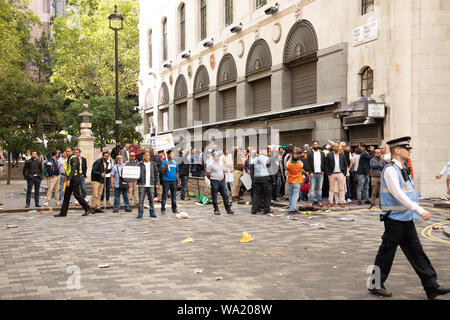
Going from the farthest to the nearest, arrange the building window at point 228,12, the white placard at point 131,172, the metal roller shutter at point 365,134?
the building window at point 228,12, the metal roller shutter at point 365,134, the white placard at point 131,172

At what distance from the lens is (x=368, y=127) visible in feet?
58.9

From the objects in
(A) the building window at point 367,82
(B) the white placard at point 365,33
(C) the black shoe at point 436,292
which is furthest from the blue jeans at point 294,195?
(C) the black shoe at point 436,292

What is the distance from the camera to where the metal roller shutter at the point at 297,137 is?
2162 cm

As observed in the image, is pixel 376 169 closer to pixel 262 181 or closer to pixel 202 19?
pixel 262 181

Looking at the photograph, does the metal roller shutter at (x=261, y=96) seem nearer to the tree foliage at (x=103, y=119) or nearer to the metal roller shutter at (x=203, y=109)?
the metal roller shutter at (x=203, y=109)

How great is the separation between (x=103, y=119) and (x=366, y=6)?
20.6 metres

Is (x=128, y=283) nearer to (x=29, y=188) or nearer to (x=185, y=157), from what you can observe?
(x=29, y=188)

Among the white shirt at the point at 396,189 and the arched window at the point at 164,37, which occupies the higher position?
the arched window at the point at 164,37

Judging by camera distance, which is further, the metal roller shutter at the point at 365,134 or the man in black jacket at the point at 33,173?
the metal roller shutter at the point at 365,134

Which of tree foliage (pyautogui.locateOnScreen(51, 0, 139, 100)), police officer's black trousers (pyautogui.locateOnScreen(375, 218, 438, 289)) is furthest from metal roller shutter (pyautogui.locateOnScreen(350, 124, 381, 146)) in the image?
tree foliage (pyautogui.locateOnScreen(51, 0, 139, 100))

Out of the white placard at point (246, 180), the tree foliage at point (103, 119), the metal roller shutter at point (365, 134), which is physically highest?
the tree foliage at point (103, 119)

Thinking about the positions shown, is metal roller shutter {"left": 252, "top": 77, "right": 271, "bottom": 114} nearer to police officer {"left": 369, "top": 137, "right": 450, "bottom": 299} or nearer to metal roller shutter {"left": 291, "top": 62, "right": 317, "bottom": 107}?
metal roller shutter {"left": 291, "top": 62, "right": 317, "bottom": 107}

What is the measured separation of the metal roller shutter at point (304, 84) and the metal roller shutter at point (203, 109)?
11.4m
